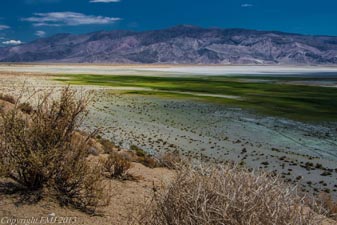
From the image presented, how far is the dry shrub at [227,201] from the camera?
430 centimetres

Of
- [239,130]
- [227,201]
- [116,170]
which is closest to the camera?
[227,201]

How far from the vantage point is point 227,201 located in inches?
172

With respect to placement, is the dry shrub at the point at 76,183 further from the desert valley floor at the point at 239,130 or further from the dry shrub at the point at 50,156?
the desert valley floor at the point at 239,130

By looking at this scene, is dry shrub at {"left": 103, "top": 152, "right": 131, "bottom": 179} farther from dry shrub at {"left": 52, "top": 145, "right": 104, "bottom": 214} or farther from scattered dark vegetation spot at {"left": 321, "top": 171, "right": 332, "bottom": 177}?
scattered dark vegetation spot at {"left": 321, "top": 171, "right": 332, "bottom": 177}

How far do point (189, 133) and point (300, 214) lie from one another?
17503 millimetres

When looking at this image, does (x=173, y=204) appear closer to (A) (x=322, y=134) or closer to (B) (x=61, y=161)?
(B) (x=61, y=161)

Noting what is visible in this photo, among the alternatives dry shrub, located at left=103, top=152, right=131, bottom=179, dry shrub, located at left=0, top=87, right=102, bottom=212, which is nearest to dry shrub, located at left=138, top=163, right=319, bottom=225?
dry shrub, located at left=0, top=87, right=102, bottom=212

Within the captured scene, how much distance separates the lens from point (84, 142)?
7.84 m

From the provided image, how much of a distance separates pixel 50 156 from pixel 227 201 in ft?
13.0

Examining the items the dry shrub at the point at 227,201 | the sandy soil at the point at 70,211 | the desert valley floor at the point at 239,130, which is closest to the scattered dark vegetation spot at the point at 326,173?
the desert valley floor at the point at 239,130

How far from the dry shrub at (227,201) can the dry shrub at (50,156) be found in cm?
280

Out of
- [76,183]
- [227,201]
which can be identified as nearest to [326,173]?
[76,183]

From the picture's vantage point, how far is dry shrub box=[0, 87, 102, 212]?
7.24 metres

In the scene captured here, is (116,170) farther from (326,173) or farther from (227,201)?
(326,173)
